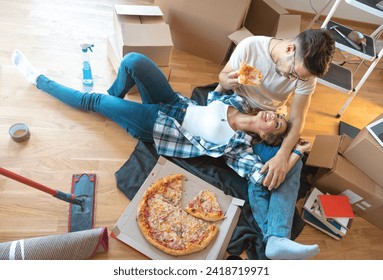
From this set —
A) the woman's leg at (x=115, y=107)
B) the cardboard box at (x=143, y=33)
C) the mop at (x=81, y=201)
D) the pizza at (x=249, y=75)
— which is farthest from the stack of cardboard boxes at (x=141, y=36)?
the mop at (x=81, y=201)

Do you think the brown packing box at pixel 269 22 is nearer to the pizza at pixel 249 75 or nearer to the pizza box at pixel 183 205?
the pizza at pixel 249 75

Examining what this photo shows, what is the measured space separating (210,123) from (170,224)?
60 centimetres

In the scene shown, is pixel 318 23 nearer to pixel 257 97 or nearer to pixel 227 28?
pixel 227 28

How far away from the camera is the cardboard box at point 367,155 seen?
169cm

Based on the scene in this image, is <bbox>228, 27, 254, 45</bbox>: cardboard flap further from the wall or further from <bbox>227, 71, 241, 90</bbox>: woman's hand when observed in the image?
the wall

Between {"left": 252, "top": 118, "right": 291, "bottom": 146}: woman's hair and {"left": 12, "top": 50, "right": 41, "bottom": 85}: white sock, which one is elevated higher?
{"left": 252, "top": 118, "right": 291, "bottom": 146}: woman's hair

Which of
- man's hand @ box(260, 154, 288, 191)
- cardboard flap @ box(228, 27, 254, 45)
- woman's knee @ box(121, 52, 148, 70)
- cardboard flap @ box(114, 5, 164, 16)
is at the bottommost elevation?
man's hand @ box(260, 154, 288, 191)

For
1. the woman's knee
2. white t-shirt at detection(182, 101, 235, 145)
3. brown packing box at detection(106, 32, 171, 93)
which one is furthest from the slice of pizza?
brown packing box at detection(106, 32, 171, 93)

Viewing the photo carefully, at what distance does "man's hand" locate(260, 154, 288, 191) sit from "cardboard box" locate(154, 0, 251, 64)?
3.82ft

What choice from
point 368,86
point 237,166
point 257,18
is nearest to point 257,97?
point 237,166

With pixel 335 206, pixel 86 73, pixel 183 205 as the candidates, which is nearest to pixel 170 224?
pixel 183 205

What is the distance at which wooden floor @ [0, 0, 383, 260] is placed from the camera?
1563 millimetres

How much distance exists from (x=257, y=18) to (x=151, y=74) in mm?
1295

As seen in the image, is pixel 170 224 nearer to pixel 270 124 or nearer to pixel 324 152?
pixel 270 124
